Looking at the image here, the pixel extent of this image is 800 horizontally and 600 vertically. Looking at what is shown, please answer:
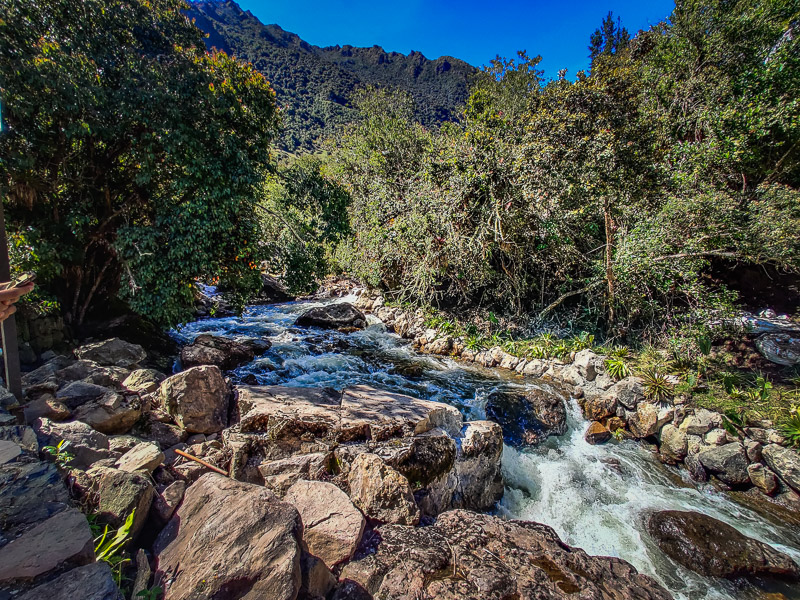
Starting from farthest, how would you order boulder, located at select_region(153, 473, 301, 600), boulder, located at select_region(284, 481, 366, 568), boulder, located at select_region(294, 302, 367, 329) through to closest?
boulder, located at select_region(294, 302, 367, 329)
boulder, located at select_region(284, 481, 366, 568)
boulder, located at select_region(153, 473, 301, 600)

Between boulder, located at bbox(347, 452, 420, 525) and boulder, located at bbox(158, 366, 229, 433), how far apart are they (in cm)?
239

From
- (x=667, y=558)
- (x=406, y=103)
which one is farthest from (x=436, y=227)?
(x=406, y=103)

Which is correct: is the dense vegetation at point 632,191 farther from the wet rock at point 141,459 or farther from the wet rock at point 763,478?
the wet rock at point 141,459

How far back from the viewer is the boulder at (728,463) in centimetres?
→ 575

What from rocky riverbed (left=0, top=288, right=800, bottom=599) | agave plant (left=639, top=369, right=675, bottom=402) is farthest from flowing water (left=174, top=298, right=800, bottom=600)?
Answer: agave plant (left=639, top=369, right=675, bottom=402)

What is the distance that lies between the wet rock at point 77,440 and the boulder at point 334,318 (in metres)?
9.82

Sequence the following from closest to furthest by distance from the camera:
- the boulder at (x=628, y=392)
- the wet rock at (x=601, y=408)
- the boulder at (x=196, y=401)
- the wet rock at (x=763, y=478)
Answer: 1. the boulder at (x=196, y=401)
2. the wet rock at (x=763, y=478)
3. the boulder at (x=628, y=392)
4. the wet rock at (x=601, y=408)

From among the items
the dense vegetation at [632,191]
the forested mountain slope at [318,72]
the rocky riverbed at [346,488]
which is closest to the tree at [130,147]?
the rocky riverbed at [346,488]

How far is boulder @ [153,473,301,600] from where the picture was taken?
2.23 m

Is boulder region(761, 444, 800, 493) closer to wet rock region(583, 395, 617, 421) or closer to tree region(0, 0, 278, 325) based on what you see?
wet rock region(583, 395, 617, 421)

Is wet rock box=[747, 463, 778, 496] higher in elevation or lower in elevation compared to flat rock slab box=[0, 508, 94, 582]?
lower

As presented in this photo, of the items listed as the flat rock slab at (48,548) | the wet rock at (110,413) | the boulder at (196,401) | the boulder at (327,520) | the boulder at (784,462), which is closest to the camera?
the flat rock slab at (48,548)

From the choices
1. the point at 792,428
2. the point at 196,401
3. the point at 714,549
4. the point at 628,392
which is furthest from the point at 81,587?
the point at 792,428

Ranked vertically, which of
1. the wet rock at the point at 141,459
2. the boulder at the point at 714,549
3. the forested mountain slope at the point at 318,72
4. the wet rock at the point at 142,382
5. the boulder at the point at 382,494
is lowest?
the boulder at the point at 714,549
